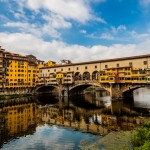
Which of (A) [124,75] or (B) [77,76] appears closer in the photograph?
(A) [124,75]

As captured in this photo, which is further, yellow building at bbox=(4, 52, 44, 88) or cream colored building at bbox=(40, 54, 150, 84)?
yellow building at bbox=(4, 52, 44, 88)

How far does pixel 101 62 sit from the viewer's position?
3393 inches

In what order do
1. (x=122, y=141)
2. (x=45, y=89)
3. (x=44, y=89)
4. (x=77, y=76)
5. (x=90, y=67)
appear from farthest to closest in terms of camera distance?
(x=45, y=89), (x=44, y=89), (x=77, y=76), (x=90, y=67), (x=122, y=141)

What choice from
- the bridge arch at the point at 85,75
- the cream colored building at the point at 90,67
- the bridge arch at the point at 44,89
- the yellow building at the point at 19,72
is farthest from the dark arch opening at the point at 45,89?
the bridge arch at the point at 85,75

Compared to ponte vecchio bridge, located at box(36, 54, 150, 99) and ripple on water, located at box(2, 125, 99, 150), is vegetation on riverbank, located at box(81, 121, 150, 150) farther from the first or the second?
ponte vecchio bridge, located at box(36, 54, 150, 99)

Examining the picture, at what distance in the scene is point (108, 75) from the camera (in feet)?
253

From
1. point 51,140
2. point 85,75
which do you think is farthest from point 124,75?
point 51,140

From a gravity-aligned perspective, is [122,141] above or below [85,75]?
below

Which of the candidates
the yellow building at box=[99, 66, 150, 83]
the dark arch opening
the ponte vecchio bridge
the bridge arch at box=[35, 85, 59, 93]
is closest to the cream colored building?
the ponte vecchio bridge

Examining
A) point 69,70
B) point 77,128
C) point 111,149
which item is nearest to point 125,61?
point 69,70

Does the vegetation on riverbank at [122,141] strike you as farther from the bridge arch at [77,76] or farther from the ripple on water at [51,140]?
the bridge arch at [77,76]

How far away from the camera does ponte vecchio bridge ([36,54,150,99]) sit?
7094 centimetres

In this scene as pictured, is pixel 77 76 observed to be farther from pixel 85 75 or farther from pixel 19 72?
pixel 19 72

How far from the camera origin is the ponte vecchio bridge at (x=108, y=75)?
70938mm
